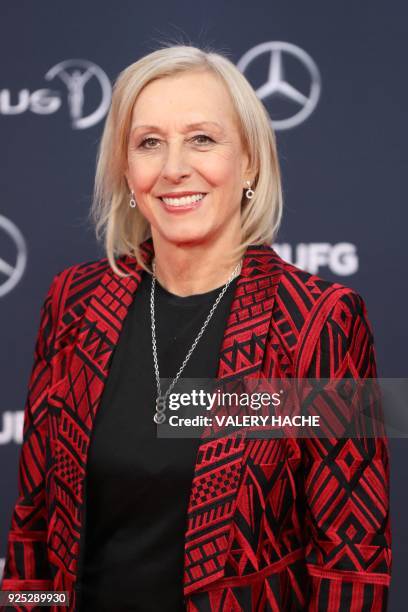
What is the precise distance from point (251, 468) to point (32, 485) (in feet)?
1.45

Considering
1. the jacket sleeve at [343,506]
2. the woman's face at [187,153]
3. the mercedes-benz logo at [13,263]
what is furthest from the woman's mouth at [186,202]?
the mercedes-benz logo at [13,263]

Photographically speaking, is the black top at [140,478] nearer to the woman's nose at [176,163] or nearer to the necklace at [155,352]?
the necklace at [155,352]

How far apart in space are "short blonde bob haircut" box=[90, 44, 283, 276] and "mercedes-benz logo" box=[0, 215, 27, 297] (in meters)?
0.71

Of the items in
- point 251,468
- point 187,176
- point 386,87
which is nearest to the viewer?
point 251,468

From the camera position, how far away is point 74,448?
154 centimetres

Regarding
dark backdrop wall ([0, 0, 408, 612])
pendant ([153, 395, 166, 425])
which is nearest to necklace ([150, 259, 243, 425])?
pendant ([153, 395, 166, 425])

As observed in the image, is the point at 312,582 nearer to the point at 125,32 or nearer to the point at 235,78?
the point at 235,78

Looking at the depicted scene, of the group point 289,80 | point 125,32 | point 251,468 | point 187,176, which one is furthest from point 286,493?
point 125,32

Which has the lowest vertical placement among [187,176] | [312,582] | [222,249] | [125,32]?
[312,582]

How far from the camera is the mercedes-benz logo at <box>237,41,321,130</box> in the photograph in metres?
2.31

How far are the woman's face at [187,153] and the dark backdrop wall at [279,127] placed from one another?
761 mm

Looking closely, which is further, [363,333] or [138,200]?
[138,200]

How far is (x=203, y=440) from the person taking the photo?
1.47 metres

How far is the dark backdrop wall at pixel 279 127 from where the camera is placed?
231 centimetres
